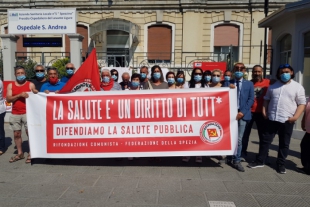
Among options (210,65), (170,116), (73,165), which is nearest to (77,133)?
(73,165)

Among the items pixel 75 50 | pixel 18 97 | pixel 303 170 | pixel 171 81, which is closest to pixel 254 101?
pixel 303 170

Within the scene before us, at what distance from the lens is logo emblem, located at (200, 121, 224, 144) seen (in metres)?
5.29

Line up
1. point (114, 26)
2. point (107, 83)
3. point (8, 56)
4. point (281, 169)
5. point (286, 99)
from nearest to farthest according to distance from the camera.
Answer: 1. point (286, 99)
2. point (281, 169)
3. point (107, 83)
4. point (8, 56)
5. point (114, 26)

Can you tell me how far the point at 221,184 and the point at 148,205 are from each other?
4.53 ft

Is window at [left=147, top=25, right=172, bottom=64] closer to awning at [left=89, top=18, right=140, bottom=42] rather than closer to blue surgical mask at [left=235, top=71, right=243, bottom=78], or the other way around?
awning at [left=89, top=18, right=140, bottom=42]

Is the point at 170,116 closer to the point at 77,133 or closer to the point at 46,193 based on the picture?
the point at 77,133

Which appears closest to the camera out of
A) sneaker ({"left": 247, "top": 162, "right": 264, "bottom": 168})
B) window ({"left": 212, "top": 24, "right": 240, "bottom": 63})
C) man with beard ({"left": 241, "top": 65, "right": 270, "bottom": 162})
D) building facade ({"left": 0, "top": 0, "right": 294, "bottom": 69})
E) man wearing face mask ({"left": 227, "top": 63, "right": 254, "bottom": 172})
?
man wearing face mask ({"left": 227, "top": 63, "right": 254, "bottom": 172})

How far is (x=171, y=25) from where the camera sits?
18.3m

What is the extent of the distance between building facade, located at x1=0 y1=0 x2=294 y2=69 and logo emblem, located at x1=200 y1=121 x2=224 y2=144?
12556 mm

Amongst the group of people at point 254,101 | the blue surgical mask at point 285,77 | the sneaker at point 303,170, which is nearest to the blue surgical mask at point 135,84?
the group of people at point 254,101

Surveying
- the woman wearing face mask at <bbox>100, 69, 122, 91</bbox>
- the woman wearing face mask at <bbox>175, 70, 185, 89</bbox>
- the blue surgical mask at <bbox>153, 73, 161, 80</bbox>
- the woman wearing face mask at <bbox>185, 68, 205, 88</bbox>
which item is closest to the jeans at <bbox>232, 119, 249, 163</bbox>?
the woman wearing face mask at <bbox>185, 68, 205, 88</bbox>

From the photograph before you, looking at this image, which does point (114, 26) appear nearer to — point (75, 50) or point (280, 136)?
point (75, 50)

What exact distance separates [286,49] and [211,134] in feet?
18.5

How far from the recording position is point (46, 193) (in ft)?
14.2
